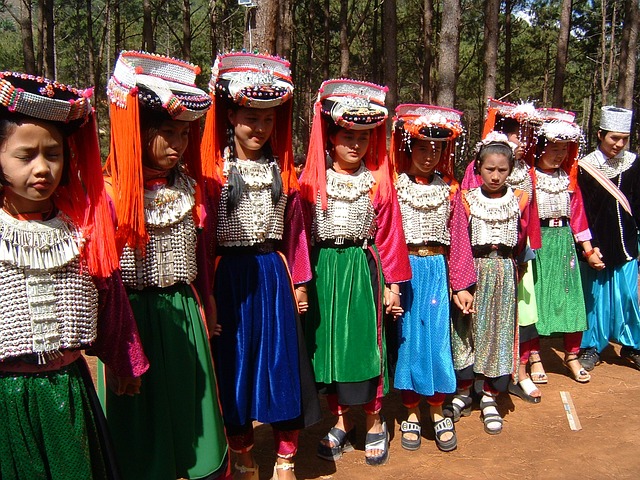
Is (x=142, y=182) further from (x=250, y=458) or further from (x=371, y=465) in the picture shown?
(x=371, y=465)

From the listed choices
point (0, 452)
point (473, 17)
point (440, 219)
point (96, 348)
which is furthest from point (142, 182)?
point (473, 17)

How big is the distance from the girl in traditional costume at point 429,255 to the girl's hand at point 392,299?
20cm

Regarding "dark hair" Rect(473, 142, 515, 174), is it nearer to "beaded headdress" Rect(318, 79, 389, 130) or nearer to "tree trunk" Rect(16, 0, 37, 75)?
"beaded headdress" Rect(318, 79, 389, 130)

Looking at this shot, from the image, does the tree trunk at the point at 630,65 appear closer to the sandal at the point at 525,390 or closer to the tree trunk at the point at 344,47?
the tree trunk at the point at 344,47

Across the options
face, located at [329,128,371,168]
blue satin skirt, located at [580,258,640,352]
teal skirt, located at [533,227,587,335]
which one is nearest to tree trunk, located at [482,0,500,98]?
blue satin skirt, located at [580,258,640,352]

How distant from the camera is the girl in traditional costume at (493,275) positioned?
4.16 meters

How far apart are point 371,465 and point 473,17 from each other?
2526cm

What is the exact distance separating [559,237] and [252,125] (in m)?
3.18

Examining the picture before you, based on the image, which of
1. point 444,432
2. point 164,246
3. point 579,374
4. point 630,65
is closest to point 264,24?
point 164,246

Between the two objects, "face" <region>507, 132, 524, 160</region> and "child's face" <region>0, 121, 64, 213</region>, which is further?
"face" <region>507, 132, 524, 160</region>

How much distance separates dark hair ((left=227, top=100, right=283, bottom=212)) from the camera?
10.2ft

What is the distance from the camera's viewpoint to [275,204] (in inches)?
126

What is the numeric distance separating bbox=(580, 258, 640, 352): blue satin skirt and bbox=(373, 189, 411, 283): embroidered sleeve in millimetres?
2767

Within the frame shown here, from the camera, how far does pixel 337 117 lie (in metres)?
3.43
